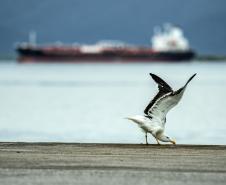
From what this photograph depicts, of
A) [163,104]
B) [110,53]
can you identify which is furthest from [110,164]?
[110,53]

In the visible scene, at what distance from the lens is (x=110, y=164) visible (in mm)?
10180

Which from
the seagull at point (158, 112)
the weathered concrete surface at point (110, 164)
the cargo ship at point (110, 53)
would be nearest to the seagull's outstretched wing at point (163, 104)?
the seagull at point (158, 112)

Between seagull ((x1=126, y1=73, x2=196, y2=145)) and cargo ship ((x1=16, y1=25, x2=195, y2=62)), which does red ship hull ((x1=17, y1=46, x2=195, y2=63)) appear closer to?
cargo ship ((x1=16, y1=25, x2=195, y2=62))

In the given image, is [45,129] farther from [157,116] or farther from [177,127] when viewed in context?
[157,116]

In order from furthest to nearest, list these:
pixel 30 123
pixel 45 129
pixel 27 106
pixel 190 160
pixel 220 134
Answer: pixel 27 106
pixel 30 123
pixel 45 129
pixel 220 134
pixel 190 160

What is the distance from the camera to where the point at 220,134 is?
2561 cm

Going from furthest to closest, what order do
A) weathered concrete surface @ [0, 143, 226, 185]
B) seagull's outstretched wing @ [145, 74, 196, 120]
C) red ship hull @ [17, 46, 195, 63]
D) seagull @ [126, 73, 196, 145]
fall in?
red ship hull @ [17, 46, 195, 63], seagull @ [126, 73, 196, 145], seagull's outstretched wing @ [145, 74, 196, 120], weathered concrete surface @ [0, 143, 226, 185]

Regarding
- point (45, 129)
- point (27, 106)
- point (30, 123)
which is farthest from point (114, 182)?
point (27, 106)

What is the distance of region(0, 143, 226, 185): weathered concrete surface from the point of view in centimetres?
904

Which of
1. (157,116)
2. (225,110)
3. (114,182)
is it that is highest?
(225,110)

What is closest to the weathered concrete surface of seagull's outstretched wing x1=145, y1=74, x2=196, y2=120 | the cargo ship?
seagull's outstretched wing x1=145, y1=74, x2=196, y2=120

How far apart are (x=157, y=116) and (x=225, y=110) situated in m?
28.8

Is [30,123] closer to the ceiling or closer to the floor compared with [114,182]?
closer to the ceiling

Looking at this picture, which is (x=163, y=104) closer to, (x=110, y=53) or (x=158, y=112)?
(x=158, y=112)
